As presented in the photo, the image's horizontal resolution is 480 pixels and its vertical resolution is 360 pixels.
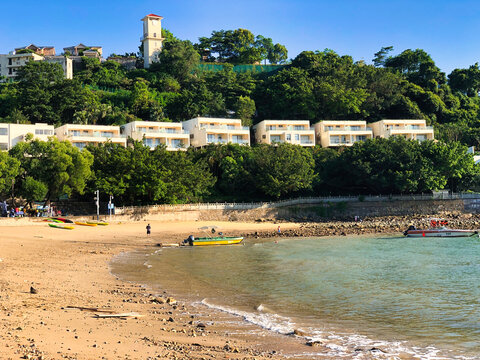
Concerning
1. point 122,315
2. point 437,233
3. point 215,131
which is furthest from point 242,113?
point 122,315

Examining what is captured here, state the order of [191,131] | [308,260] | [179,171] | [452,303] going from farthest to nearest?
[191,131] → [179,171] → [308,260] → [452,303]

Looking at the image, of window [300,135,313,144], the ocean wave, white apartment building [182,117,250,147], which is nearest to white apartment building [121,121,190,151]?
white apartment building [182,117,250,147]

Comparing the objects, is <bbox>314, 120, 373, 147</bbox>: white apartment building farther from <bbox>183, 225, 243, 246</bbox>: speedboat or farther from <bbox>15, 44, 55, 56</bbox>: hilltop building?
<bbox>15, 44, 55, 56</bbox>: hilltop building

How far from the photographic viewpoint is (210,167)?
225 feet

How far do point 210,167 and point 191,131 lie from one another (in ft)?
38.5

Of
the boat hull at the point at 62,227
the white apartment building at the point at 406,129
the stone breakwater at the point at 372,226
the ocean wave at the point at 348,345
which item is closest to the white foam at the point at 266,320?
the ocean wave at the point at 348,345

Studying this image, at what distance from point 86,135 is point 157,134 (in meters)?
10.2

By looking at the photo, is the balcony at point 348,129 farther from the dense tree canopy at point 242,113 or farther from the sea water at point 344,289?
the sea water at point 344,289

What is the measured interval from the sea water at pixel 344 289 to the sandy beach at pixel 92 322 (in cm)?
189

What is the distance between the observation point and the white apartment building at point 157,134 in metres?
72.7

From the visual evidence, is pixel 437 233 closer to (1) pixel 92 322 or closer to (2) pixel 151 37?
(1) pixel 92 322

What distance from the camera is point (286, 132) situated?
7950 centimetres

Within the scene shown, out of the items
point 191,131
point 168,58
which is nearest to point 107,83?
point 168,58

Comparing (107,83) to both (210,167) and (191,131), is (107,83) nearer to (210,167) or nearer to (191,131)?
(191,131)
